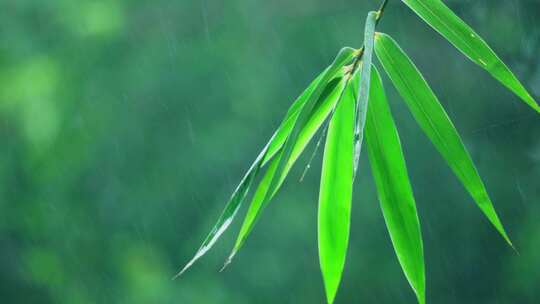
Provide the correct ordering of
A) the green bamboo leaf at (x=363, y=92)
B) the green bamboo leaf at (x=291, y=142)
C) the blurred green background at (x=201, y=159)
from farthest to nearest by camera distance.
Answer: the blurred green background at (x=201, y=159), the green bamboo leaf at (x=291, y=142), the green bamboo leaf at (x=363, y=92)

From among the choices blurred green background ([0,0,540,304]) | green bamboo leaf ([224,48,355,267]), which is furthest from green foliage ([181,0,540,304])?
blurred green background ([0,0,540,304])

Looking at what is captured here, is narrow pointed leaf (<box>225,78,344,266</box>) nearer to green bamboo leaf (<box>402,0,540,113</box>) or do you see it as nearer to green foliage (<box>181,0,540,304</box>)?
green foliage (<box>181,0,540,304</box>)

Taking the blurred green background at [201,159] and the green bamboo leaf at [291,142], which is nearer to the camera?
the green bamboo leaf at [291,142]

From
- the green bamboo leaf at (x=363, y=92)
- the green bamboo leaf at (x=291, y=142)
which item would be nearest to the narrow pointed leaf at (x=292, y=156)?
the green bamboo leaf at (x=291, y=142)

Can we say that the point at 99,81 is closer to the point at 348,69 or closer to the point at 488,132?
the point at 488,132

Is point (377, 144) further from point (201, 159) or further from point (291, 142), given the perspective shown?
point (201, 159)

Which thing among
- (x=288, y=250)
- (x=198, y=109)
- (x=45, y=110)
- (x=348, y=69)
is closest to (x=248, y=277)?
(x=288, y=250)

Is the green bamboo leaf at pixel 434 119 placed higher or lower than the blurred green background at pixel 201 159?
lower

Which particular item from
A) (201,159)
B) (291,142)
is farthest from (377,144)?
(201,159)

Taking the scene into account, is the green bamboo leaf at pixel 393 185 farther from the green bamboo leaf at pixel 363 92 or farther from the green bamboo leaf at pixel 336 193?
the green bamboo leaf at pixel 363 92
